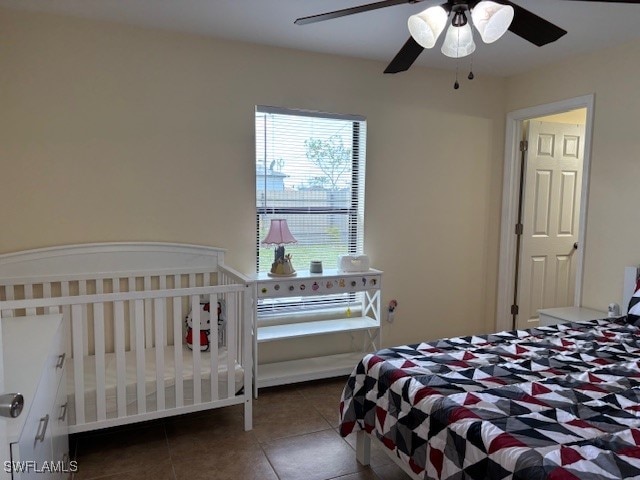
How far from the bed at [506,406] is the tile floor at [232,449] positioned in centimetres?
18

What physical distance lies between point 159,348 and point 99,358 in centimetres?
28

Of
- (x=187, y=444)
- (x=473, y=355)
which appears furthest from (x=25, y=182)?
(x=473, y=355)

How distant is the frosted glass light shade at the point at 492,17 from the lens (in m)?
1.72

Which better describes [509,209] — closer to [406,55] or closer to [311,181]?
[311,181]

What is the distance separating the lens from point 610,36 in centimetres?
302

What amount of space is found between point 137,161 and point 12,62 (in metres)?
0.86

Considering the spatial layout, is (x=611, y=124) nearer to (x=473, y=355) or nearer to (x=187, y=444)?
(x=473, y=355)

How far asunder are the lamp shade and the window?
8.7 inches

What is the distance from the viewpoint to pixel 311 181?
3.54 meters

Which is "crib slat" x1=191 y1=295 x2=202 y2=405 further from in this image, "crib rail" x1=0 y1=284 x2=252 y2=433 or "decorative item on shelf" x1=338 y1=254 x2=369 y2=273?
"decorative item on shelf" x1=338 y1=254 x2=369 y2=273

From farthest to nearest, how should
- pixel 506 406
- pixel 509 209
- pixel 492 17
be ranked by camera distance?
1. pixel 509 209
2. pixel 492 17
3. pixel 506 406

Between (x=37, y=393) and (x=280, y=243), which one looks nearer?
(x=37, y=393)

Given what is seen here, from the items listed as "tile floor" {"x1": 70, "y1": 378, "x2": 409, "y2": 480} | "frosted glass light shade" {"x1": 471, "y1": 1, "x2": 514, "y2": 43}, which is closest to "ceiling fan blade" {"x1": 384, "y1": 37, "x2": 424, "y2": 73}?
"frosted glass light shade" {"x1": 471, "y1": 1, "x2": 514, "y2": 43}

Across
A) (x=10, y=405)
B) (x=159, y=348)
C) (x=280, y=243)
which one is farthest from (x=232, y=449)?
(x=10, y=405)
